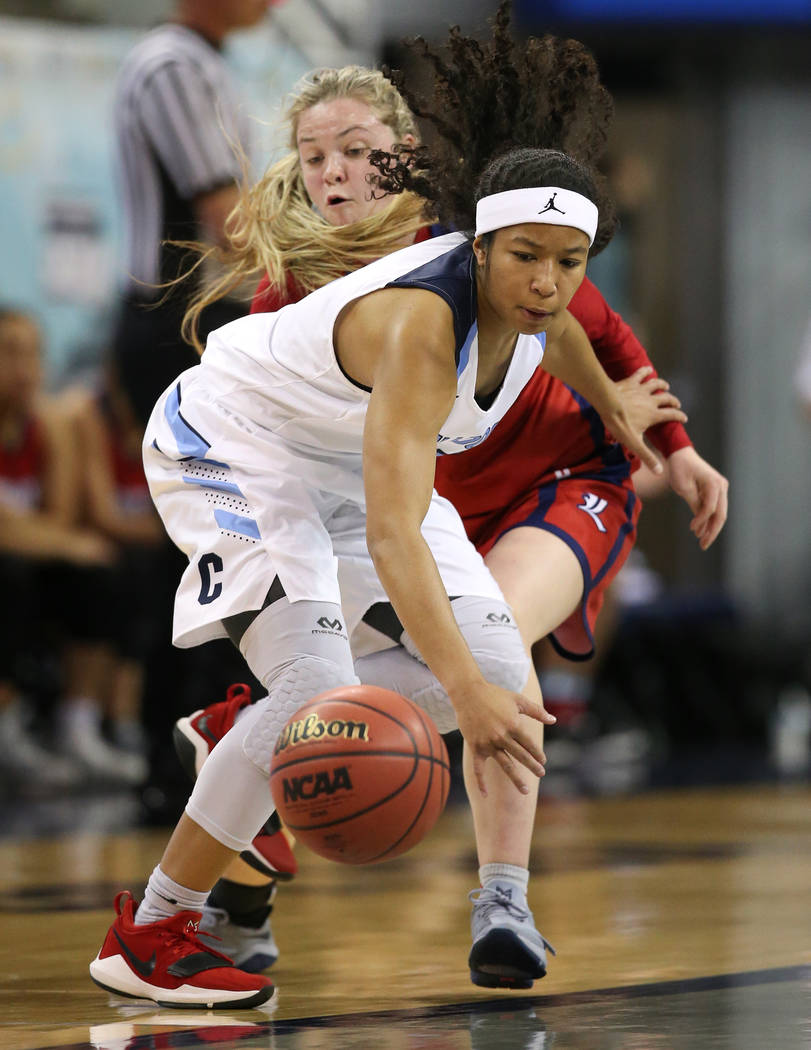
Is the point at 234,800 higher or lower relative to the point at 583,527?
lower

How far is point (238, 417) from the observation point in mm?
3277

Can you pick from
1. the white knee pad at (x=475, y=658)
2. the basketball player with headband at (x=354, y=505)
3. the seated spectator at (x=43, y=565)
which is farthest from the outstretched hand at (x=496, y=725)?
the seated spectator at (x=43, y=565)

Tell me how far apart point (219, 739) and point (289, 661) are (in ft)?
1.89

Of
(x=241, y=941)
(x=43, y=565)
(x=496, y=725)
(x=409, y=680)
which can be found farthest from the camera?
(x=43, y=565)

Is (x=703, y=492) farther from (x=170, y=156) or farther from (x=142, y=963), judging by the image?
(x=170, y=156)

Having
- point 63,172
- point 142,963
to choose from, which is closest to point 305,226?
point 142,963


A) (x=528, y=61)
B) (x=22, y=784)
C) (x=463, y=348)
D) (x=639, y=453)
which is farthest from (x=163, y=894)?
(x=22, y=784)

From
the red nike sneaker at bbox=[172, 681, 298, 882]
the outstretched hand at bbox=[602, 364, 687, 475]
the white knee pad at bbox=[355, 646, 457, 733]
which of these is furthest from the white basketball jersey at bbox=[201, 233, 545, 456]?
the red nike sneaker at bbox=[172, 681, 298, 882]

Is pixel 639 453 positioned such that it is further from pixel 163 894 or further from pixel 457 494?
pixel 163 894

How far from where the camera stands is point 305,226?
3600 mm

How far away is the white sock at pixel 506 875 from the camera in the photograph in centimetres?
322

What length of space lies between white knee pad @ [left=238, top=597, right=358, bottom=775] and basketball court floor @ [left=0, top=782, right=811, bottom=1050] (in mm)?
461

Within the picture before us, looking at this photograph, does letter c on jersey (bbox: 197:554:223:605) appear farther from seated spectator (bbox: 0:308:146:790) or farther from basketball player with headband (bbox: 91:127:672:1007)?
seated spectator (bbox: 0:308:146:790)

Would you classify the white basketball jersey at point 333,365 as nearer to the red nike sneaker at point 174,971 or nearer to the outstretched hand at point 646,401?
the outstretched hand at point 646,401
